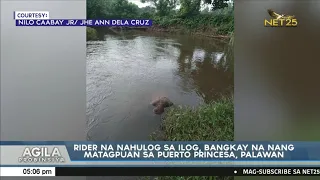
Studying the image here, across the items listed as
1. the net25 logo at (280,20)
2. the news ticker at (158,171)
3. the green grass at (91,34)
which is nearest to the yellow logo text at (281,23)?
the net25 logo at (280,20)

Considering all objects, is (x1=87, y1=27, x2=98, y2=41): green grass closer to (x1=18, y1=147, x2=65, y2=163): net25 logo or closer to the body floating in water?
the body floating in water

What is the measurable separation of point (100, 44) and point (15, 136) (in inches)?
39.4

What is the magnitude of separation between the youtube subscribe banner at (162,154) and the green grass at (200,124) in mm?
139

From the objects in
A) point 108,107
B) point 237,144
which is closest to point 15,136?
point 108,107

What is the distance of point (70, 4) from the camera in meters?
2.44

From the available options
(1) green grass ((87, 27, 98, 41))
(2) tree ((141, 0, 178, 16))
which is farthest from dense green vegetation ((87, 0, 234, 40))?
(1) green grass ((87, 27, 98, 41))

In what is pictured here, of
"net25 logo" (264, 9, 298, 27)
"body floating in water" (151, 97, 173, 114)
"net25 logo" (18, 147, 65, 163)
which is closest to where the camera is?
"net25 logo" (264, 9, 298, 27)

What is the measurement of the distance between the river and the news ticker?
257 mm

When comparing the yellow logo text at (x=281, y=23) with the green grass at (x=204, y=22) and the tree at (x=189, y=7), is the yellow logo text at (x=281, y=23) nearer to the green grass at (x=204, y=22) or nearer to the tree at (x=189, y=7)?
the green grass at (x=204, y=22)

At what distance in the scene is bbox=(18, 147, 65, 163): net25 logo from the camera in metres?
2.50

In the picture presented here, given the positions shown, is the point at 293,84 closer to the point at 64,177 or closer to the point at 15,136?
the point at 64,177
